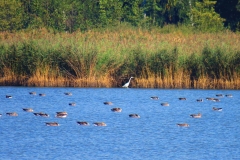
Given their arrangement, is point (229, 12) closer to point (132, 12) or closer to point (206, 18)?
point (206, 18)

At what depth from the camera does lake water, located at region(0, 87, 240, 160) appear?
19.0 metres

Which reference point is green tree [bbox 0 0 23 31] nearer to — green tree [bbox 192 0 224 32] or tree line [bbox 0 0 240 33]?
tree line [bbox 0 0 240 33]

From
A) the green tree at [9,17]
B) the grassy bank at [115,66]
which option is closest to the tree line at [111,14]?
the green tree at [9,17]

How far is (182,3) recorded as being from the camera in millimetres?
54562

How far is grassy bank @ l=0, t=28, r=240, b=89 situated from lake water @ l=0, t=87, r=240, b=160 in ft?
2.15

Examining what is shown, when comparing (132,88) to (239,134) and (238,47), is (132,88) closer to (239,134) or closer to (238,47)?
(238,47)

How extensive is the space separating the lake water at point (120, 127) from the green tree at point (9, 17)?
16146 millimetres

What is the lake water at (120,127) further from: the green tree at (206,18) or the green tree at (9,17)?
the green tree at (206,18)

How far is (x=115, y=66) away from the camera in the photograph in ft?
111

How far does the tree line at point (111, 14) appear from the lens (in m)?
49.6

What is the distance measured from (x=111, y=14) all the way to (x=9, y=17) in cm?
775

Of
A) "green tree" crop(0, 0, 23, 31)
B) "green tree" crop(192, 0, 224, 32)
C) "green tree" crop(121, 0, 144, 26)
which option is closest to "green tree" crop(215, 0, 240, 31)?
"green tree" crop(192, 0, 224, 32)

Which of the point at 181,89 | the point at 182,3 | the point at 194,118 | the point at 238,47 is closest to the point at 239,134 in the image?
the point at 194,118

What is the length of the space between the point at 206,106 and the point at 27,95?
7662mm
